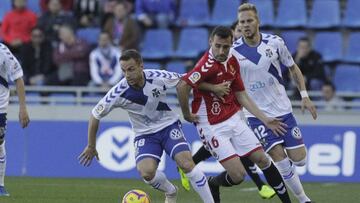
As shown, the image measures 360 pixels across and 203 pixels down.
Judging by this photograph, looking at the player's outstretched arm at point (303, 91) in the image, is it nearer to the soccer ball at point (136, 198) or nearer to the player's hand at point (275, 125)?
the player's hand at point (275, 125)

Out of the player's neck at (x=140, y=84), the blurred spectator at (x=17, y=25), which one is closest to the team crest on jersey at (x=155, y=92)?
the player's neck at (x=140, y=84)

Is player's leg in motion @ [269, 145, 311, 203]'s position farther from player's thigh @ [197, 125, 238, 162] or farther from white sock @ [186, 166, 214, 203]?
white sock @ [186, 166, 214, 203]

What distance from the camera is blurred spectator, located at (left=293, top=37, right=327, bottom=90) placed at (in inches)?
738

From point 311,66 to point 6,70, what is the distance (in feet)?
23.8

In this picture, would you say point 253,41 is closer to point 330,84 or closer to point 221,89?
point 221,89

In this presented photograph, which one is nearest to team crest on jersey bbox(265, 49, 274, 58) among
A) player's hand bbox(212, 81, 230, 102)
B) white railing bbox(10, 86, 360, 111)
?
player's hand bbox(212, 81, 230, 102)

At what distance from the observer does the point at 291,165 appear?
12.0 m

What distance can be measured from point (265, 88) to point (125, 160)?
5545 millimetres

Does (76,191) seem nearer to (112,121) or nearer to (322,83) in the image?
(112,121)

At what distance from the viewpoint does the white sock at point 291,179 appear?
11.7 metres

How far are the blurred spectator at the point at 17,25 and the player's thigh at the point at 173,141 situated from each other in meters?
8.93

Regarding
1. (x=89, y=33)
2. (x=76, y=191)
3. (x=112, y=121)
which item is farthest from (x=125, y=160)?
(x=89, y=33)

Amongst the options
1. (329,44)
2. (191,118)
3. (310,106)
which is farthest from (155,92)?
(329,44)

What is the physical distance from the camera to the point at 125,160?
17.2m
